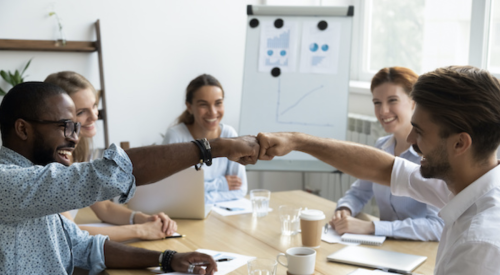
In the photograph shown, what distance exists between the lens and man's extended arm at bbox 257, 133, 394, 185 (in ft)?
6.14

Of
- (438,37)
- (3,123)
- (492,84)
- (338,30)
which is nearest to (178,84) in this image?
(338,30)

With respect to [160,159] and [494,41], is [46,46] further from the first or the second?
[494,41]

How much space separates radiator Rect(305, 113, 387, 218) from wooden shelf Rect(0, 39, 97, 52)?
80.2 inches

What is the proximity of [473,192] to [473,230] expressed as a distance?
172 millimetres

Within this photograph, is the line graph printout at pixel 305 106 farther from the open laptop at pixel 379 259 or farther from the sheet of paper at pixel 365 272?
A: the sheet of paper at pixel 365 272

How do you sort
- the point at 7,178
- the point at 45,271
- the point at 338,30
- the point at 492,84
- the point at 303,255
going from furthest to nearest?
1. the point at 338,30
2. the point at 303,255
3. the point at 45,271
4. the point at 492,84
5. the point at 7,178

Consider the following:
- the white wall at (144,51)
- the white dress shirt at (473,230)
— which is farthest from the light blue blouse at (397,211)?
the white wall at (144,51)

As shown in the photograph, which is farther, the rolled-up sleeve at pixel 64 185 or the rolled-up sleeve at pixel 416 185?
the rolled-up sleeve at pixel 416 185

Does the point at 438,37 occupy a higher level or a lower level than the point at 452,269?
higher

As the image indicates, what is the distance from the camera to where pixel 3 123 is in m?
1.41

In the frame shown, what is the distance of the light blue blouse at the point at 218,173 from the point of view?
8.63 feet

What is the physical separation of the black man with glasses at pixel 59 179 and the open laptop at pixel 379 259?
0.45 m

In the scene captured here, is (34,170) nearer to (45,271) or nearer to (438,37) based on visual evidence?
(45,271)

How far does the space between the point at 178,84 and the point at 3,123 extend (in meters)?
2.87
